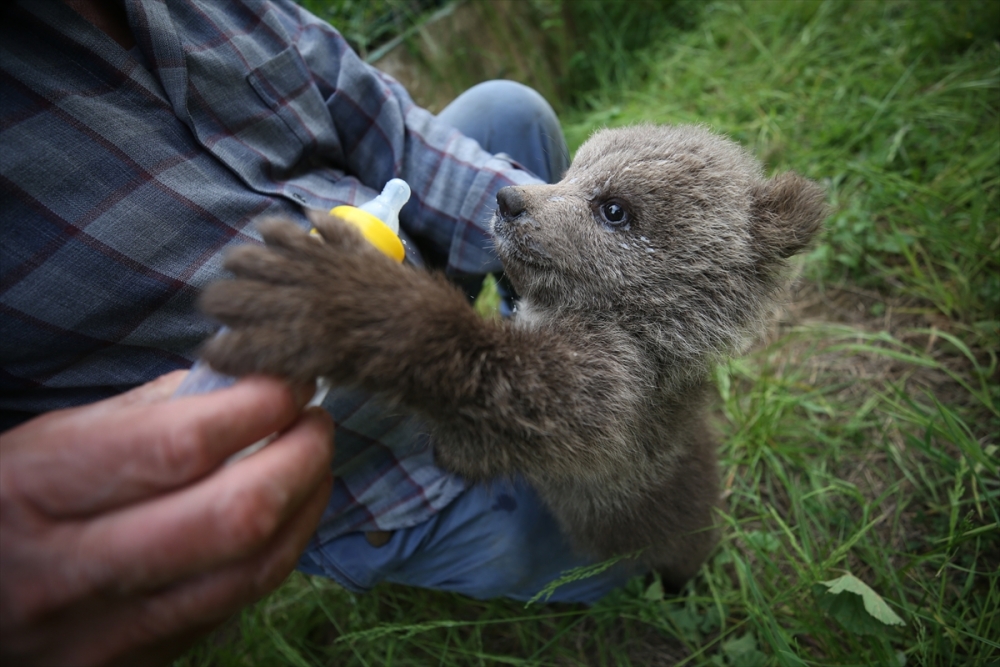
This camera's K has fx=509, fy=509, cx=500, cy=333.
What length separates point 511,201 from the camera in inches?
72.4

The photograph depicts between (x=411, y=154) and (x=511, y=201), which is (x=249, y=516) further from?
(x=411, y=154)

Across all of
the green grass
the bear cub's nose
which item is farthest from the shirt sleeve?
the green grass

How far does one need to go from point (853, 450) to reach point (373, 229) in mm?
2873

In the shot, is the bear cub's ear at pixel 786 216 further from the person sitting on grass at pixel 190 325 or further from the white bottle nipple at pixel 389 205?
the white bottle nipple at pixel 389 205

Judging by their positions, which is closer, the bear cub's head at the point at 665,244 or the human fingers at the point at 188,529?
the human fingers at the point at 188,529

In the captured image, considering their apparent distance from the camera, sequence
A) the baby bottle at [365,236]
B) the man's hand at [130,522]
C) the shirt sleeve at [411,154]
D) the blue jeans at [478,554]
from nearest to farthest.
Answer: the man's hand at [130,522] → the baby bottle at [365,236] → the blue jeans at [478,554] → the shirt sleeve at [411,154]

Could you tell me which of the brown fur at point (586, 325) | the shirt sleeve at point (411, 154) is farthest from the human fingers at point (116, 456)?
the shirt sleeve at point (411, 154)

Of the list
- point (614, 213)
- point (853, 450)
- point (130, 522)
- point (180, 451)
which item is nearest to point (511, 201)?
point (614, 213)

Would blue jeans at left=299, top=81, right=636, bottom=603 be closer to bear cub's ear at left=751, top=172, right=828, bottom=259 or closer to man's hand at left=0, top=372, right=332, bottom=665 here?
man's hand at left=0, top=372, right=332, bottom=665

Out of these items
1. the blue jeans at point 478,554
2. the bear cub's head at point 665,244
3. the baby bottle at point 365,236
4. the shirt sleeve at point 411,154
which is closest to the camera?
the baby bottle at point 365,236

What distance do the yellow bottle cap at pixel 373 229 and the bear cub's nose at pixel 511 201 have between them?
0.53 meters

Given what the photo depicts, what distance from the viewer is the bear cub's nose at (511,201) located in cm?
184

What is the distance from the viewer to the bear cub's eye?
1890 millimetres

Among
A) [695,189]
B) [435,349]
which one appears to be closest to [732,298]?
[695,189]
